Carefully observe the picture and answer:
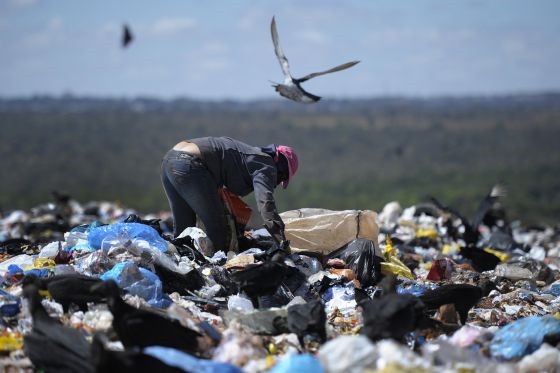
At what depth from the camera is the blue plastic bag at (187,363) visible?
332 centimetres

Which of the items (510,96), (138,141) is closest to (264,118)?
(138,141)

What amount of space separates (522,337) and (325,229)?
7.00 feet

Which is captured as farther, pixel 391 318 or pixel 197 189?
pixel 197 189

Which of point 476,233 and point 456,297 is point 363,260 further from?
point 476,233

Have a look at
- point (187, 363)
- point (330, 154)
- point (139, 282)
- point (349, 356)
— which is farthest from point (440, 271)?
point (330, 154)

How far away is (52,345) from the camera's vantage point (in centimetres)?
349

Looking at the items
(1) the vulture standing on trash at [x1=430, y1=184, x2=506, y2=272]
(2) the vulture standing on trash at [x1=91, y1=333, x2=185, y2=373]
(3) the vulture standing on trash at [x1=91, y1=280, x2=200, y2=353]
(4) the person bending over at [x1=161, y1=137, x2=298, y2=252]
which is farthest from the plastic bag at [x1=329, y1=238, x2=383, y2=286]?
(2) the vulture standing on trash at [x1=91, y1=333, x2=185, y2=373]

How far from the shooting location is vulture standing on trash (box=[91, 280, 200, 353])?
12.0 feet

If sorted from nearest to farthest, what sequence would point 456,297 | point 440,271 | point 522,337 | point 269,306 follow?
point 522,337, point 456,297, point 269,306, point 440,271

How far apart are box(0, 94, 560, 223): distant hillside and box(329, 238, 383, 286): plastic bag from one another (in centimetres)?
2495

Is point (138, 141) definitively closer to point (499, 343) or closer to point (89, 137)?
point (89, 137)

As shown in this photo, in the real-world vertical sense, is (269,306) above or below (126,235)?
below

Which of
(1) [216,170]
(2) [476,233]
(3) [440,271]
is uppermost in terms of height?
(1) [216,170]

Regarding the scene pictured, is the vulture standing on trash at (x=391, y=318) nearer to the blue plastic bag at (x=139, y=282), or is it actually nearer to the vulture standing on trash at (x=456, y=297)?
the vulture standing on trash at (x=456, y=297)
